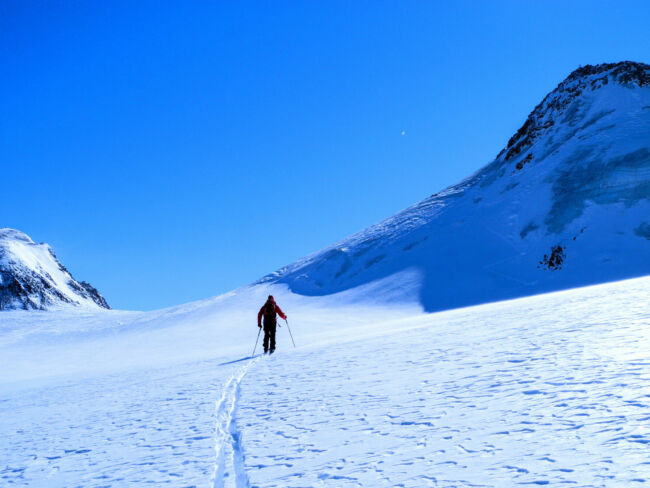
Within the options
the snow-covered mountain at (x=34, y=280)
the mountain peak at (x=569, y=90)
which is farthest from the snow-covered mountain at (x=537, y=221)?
the snow-covered mountain at (x=34, y=280)

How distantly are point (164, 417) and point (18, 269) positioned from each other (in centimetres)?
10335

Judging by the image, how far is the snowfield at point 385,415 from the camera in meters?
5.33

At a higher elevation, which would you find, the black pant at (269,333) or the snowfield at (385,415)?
the black pant at (269,333)

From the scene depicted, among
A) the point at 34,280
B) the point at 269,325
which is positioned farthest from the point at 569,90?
the point at 34,280

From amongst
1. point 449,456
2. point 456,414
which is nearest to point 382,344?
point 456,414

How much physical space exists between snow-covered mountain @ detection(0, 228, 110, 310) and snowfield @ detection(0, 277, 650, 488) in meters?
88.4

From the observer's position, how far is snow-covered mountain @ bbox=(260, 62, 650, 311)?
36.1m

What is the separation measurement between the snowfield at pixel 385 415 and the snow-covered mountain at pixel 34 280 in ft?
290

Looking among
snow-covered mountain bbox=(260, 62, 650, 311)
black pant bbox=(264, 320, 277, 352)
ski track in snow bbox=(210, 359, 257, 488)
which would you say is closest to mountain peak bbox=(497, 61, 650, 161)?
snow-covered mountain bbox=(260, 62, 650, 311)

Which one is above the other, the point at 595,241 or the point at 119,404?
the point at 595,241

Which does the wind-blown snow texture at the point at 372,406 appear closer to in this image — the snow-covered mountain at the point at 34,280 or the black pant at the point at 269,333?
the black pant at the point at 269,333

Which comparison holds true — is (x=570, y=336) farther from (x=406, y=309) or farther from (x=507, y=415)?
(x=406, y=309)

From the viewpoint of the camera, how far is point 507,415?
6.57 metres

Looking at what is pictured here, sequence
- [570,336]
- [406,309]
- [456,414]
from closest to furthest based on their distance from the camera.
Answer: [456,414] → [570,336] → [406,309]
